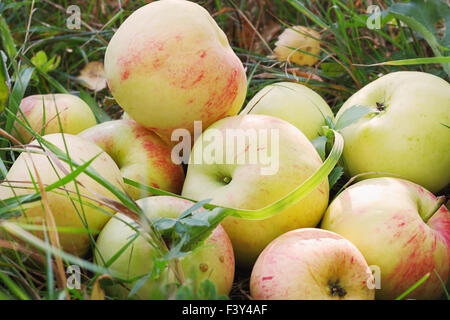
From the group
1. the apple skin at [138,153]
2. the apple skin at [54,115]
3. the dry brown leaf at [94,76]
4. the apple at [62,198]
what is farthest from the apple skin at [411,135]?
the dry brown leaf at [94,76]

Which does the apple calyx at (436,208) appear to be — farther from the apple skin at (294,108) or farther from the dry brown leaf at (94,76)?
the dry brown leaf at (94,76)

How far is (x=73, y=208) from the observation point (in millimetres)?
994

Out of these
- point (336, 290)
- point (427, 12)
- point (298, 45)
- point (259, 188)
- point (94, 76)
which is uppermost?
point (427, 12)

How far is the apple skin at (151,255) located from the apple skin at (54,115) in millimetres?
592

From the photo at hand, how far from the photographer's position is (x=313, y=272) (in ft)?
2.82

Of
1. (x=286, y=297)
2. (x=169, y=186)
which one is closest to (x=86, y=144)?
(x=169, y=186)

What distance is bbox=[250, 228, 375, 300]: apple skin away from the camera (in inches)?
33.6

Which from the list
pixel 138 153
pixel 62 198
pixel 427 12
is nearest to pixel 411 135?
pixel 427 12

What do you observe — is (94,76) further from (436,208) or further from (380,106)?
(436,208)

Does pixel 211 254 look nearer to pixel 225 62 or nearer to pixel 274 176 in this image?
pixel 274 176

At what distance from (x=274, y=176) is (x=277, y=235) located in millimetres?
138

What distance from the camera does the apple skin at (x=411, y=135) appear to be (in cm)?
121

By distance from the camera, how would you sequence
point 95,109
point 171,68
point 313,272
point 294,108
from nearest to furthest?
point 313,272
point 171,68
point 294,108
point 95,109

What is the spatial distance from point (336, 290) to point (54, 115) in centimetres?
101
